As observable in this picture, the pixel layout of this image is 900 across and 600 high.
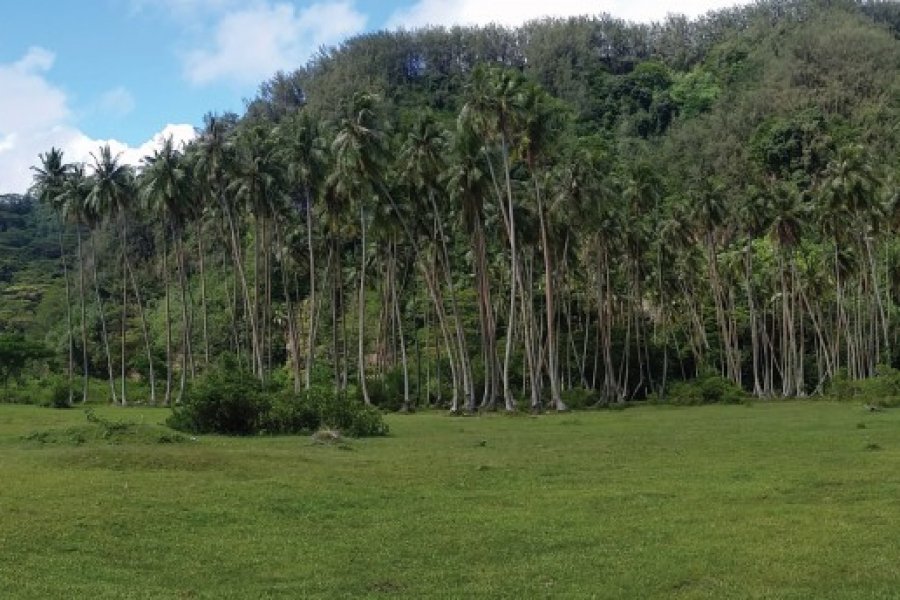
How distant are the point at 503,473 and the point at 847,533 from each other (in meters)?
10.9

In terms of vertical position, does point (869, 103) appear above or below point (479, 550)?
above

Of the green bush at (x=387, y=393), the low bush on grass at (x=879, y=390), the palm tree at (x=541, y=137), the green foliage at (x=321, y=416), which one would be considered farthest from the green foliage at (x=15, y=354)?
the low bush on grass at (x=879, y=390)

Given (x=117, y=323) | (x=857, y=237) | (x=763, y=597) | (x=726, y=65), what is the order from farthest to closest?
(x=726, y=65) < (x=117, y=323) < (x=857, y=237) < (x=763, y=597)

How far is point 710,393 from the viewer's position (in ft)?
240

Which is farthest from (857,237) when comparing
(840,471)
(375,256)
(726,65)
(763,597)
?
(726,65)

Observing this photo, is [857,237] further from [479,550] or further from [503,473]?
[479,550]

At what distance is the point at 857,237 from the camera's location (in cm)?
7919

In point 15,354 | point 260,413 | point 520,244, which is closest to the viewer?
point 260,413

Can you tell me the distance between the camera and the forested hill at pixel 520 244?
66688 mm

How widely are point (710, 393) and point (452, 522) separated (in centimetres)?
5761

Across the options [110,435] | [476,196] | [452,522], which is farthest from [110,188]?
[452,522]

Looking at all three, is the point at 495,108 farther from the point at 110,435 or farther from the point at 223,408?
the point at 110,435

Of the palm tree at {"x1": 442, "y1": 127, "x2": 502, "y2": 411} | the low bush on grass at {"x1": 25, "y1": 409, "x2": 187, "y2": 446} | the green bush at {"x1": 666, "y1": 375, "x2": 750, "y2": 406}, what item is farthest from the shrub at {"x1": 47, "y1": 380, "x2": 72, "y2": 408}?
the green bush at {"x1": 666, "y1": 375, "x2": 750, "y2": 406}

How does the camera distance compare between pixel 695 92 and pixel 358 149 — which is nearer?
pixel 358 149
